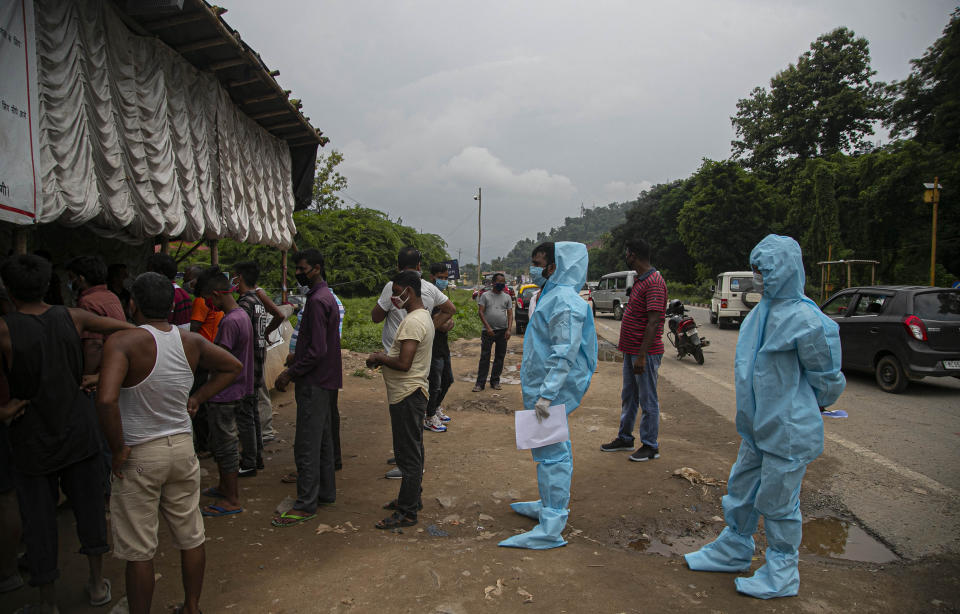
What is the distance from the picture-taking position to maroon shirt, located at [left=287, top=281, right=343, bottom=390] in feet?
12.6

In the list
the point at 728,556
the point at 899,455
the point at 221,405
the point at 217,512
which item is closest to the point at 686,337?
the point at 899,455

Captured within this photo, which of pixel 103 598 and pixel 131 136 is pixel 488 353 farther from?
pixel 103 598

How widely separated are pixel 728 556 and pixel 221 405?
3.55 metres

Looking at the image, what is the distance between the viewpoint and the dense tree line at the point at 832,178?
23.2 metres

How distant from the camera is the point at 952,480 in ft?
14.7

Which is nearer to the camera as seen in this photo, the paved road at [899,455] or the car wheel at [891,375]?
the paved road at [899,455]

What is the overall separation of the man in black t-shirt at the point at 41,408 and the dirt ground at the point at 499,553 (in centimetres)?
44

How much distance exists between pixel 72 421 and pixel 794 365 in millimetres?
3735

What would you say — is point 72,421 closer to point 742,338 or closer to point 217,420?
point 217,420

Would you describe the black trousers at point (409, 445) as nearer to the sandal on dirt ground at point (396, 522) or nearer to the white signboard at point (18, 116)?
the sandal on dirt ground at point (396, 522)

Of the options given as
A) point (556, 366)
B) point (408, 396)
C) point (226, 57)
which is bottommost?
point (408, 396)

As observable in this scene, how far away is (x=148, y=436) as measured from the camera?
240 centimetres

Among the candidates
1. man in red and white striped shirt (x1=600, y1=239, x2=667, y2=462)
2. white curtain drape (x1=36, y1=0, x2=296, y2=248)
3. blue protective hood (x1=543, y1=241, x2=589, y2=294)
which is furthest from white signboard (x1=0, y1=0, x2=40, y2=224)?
man in red and white striped shirt (x1=600, y1=239, x2=667, y2=462)

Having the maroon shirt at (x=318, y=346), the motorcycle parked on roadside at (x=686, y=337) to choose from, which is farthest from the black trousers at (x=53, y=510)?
the motorcycle parked on roadside at (x=686, y=337)
